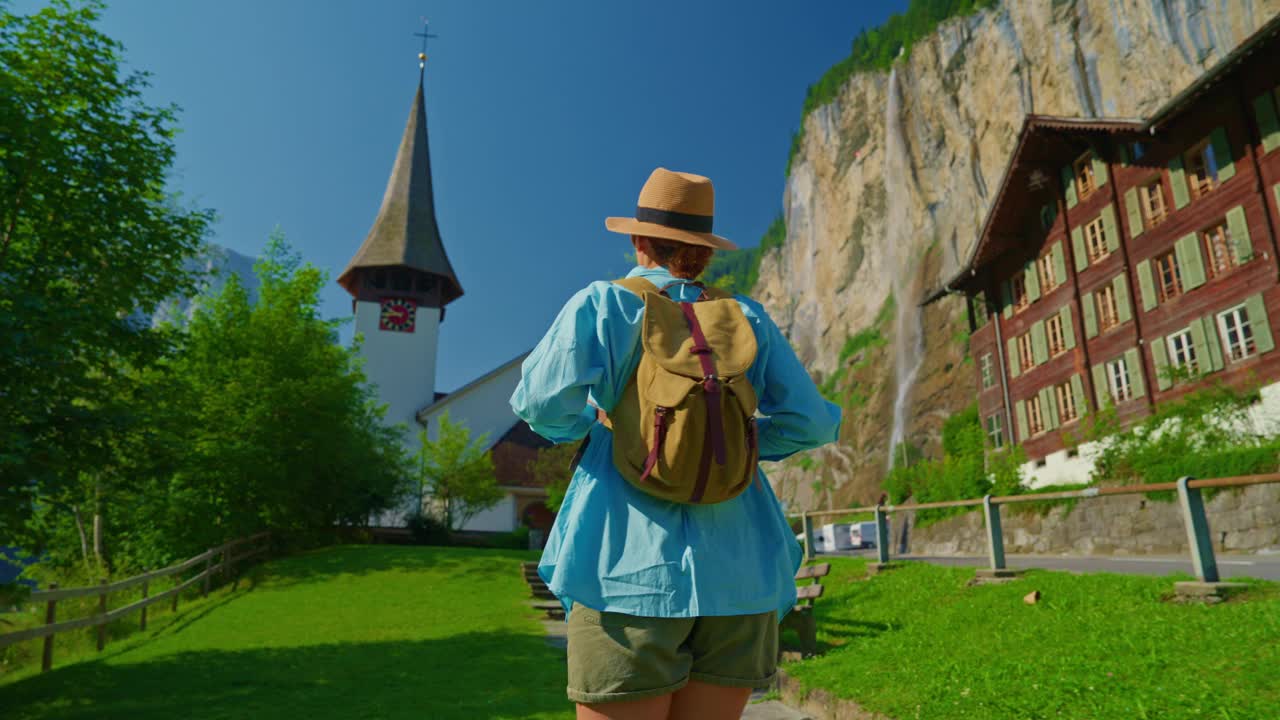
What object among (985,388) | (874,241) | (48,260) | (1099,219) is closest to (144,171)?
(48,260)

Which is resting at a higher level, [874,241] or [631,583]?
[874,241]

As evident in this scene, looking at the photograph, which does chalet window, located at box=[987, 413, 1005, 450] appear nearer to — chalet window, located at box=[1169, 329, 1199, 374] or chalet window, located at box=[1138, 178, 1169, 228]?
chalet window, located at box=[1169, 329, 1199, 374]

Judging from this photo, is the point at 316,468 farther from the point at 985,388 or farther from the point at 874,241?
the point at 874,241

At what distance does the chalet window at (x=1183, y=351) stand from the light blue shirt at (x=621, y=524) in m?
23.0

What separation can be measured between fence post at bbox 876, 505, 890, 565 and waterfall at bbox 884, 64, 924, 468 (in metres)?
37.5

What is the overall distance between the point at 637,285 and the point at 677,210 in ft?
1.02

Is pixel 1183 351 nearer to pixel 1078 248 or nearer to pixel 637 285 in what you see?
pixel 1078 248

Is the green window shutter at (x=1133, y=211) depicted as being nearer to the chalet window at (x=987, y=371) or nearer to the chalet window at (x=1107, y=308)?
the chalet window at (x=1107, y=308)

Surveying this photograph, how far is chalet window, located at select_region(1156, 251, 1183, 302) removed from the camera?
2150cm

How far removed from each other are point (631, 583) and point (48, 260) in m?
10.2

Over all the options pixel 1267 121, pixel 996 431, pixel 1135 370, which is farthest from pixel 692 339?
pixel 996 431

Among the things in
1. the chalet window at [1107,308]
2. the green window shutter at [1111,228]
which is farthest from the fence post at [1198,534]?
the green window shutter at [1111,228]

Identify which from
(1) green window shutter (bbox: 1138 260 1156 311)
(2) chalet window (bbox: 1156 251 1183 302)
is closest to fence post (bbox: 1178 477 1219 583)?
(2) chalet window (bbox: 1156 251 1183 302)

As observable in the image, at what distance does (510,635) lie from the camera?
35.5ft
